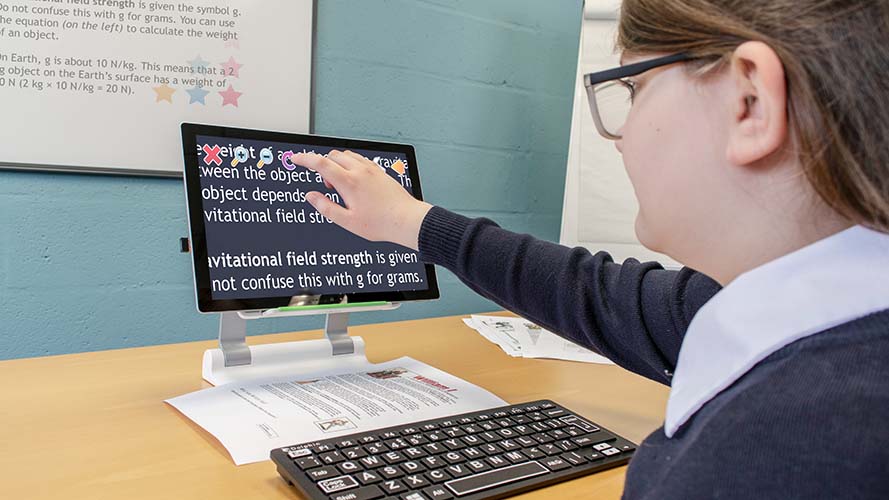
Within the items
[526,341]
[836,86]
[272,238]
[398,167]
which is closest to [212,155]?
[272,238]

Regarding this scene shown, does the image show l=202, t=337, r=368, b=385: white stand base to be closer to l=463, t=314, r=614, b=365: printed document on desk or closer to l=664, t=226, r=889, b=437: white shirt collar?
l=463, t=314, r=614, b=365: printed document on desk

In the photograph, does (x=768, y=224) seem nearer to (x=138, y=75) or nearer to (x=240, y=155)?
(x=240, y=155)

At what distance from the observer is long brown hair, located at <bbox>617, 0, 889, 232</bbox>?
409 mm

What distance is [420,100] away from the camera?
1520 millimetres

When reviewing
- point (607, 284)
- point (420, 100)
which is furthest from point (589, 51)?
point (607, 284)

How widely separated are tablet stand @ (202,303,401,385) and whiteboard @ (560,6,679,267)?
2.51 feet

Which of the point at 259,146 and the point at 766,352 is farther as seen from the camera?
the point at 259,146

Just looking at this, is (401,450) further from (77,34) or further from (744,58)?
(77,34)

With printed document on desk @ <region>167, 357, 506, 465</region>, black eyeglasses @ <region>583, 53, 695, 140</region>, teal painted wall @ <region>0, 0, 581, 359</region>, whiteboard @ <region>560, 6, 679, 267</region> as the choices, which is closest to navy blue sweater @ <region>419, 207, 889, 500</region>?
black eyeglasses @ <region>583, 53, 695, 140</region>

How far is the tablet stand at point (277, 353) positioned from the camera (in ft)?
3.06

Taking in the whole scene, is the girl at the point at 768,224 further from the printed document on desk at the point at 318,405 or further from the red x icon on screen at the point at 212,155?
the red x icon on screen at the point at 212,155

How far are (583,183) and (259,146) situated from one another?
0.91 metres

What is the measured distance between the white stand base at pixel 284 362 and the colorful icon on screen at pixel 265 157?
0.89ft

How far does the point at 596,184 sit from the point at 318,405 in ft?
3.37
